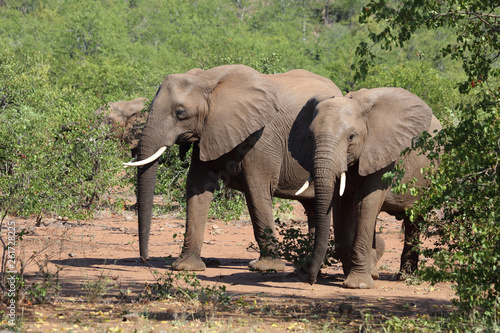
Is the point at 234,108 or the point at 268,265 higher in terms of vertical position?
the point at 234,108

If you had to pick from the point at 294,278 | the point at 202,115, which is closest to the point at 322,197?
the point at 294,278

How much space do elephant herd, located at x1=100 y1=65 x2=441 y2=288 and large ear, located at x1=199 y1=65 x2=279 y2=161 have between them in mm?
14

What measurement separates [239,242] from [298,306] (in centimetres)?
581

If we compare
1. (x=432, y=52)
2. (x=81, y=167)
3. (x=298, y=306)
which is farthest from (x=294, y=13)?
(x=298, y=306)

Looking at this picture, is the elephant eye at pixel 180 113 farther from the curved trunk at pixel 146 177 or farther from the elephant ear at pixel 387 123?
the elephant ear at pixel 387 123

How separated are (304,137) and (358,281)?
1.87m

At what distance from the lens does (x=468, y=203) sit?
5.68 meters

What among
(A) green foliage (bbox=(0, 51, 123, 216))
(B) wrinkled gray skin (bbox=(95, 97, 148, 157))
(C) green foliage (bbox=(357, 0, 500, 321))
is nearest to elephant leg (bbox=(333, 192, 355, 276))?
(C) green foliage (bbox=(357, 0, 500, 321))

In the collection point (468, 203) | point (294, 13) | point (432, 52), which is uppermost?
point (294, 13)

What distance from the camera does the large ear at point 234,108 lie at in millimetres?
9172

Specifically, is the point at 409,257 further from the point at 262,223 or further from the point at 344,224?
the point at 262,223

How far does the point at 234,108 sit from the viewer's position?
937 centimetres

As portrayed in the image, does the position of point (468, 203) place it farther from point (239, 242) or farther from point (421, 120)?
point (239, 242)

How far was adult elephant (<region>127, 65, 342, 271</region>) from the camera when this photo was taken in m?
8.82
